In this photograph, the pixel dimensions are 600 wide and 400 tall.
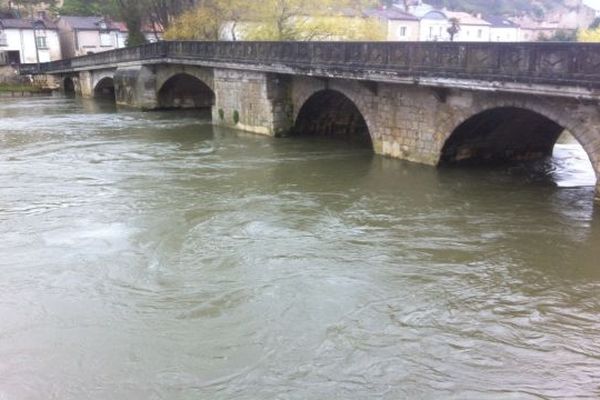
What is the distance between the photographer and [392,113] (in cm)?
1474

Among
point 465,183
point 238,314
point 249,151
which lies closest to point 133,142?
point 249,151

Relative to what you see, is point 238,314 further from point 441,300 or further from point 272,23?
point 272,23

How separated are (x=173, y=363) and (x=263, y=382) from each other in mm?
1049

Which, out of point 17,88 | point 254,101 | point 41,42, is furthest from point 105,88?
point 254,101

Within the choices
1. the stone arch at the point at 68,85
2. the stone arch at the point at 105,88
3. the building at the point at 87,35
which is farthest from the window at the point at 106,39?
the stone arch at the point at 105,88

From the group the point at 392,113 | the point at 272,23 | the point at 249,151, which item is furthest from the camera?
the point at 272,23

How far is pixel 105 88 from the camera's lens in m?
41.5

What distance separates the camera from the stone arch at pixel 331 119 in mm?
19297

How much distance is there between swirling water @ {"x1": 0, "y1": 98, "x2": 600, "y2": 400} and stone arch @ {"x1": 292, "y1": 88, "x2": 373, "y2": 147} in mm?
→ 4735

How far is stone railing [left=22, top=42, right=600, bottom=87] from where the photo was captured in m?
9.73

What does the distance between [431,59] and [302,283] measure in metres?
6.64

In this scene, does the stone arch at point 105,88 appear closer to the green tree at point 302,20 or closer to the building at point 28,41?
the building at point 28,41

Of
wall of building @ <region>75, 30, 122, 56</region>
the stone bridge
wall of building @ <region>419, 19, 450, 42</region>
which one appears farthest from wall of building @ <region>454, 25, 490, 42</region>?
the stone bridge

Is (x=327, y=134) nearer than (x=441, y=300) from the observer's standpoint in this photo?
No
